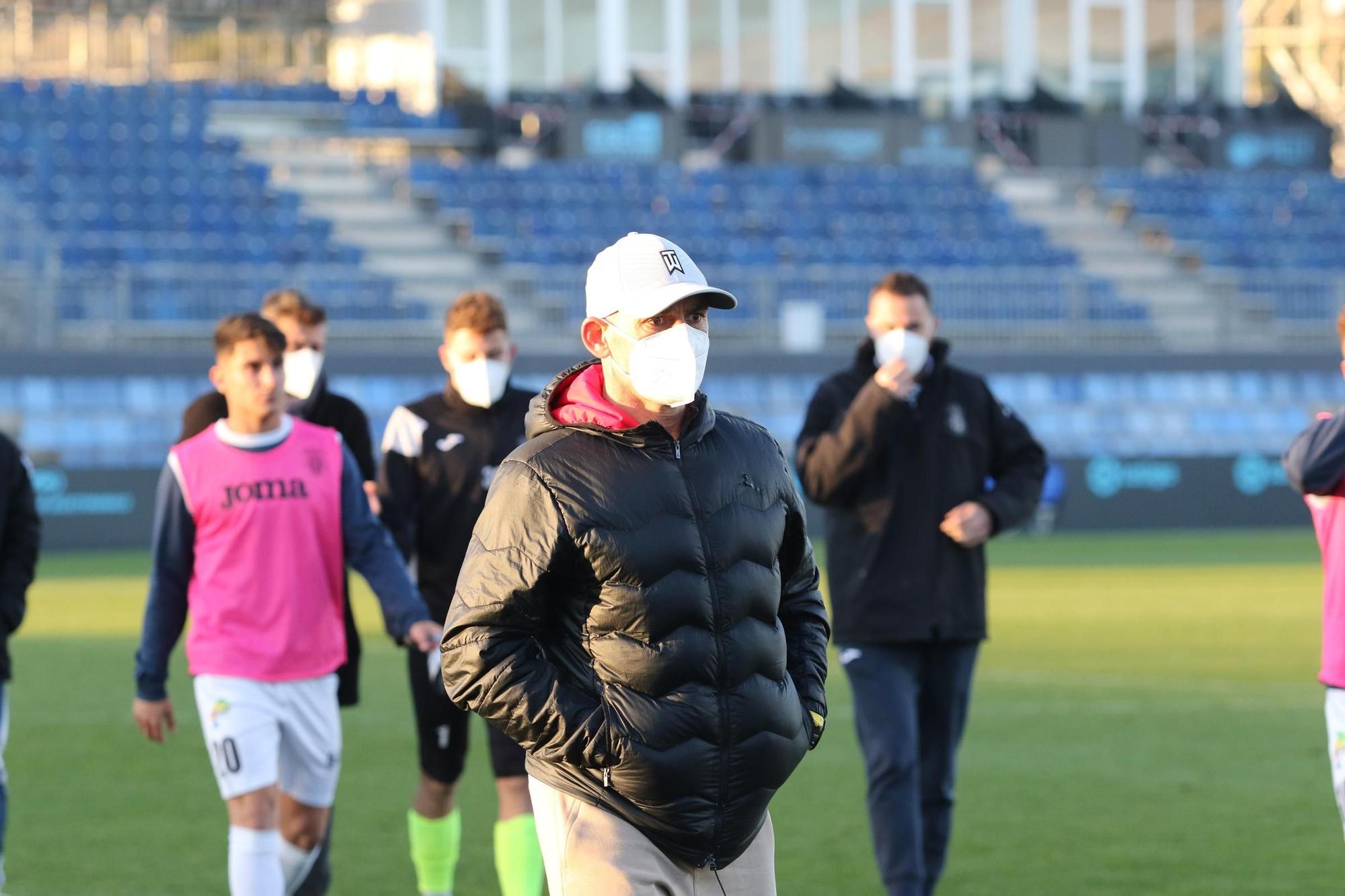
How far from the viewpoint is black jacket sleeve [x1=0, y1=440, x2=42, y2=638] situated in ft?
24.2

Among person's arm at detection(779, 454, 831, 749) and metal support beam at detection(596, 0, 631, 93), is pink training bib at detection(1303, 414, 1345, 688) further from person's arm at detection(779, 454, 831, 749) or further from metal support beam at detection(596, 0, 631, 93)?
metal support beam at detection(596, 0, 631, 93)

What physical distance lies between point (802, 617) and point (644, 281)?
909mm

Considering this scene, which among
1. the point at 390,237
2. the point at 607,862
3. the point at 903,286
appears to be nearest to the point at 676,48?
the point at 390,237

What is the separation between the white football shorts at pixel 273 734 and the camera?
20.6ft

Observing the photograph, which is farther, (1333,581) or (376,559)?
(376,559)

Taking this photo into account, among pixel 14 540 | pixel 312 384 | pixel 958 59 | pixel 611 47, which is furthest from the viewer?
pixel 958 59

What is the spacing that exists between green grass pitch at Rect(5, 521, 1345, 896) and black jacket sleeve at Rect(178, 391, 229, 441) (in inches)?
77.7

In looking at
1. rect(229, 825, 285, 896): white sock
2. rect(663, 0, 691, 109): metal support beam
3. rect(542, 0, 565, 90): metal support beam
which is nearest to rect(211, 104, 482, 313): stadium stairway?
rect(542, 0, 565, 90): metal support beam

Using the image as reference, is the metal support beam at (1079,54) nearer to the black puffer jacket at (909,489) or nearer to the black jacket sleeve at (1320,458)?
the black puffer jacket at (909,489)

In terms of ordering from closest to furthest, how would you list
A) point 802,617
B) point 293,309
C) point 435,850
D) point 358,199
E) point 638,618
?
point 638,618 < point 802,617 < point 435,850 < point 293,309 < point 358,199

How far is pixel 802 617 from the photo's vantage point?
15.0 ft

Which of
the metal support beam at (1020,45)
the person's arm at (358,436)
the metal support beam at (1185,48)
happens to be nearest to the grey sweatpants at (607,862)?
the person's arm at (358,436)

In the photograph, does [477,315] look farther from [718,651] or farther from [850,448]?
[718,651]

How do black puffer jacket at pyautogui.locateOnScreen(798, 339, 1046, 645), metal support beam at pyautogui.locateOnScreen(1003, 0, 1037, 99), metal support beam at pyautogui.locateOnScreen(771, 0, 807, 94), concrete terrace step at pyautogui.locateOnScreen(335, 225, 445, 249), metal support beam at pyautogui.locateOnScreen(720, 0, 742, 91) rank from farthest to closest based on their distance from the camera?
metal support beam at pyautogui.locateOnScreen(1003, 0, 1037, 99) < metal support beam at pyautogui.locateOnScreen(771, 0, 807, 94) < metal support beam at pyautogui.locateOnScreen(720, 0, 742, 91) < concrete terrace step at pyautogui.locateOnScreen(335, 225, 445, 249) < black puffer jacket at pyautogui.locateOnScreen(798, 339, 1046, 645)
